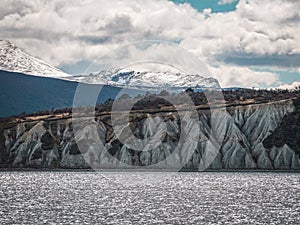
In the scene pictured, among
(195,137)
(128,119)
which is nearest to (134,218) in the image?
(195,137)

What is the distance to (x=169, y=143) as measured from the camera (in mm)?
175750

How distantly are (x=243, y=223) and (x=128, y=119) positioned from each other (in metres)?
130

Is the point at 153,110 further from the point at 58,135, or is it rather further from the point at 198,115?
the point at 58,135

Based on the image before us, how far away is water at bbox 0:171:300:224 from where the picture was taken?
220ft

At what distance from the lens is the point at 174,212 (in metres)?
74.2

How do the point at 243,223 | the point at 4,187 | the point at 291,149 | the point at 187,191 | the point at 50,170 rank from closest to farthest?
the point at 243,223 < the point at 187,191 < the point at 4,187 < the point at 291,149 < the point at 50,170

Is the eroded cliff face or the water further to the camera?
the eroded cliff face

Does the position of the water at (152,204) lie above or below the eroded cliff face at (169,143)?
below

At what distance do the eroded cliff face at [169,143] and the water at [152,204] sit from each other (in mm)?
49294

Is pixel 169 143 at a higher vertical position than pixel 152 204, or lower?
higher

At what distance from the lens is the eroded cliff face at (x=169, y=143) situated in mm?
174000

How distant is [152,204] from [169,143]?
9136cm

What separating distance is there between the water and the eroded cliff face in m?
49.3

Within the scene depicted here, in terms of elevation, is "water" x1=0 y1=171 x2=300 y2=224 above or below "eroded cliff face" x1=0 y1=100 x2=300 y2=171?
below
